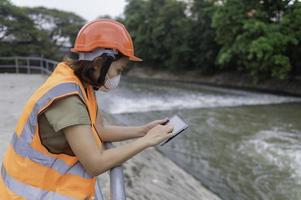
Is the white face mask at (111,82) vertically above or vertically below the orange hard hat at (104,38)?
below

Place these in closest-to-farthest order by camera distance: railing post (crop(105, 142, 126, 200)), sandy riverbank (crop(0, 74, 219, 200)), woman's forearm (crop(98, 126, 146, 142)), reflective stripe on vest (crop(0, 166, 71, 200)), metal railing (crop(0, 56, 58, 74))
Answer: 1. railing post (crop(105, 142, 126, 200))
2. reflective stripe on vest (crop(0, 166, 71, 200))
3. woman's forearm (crop(98, 126, 146, 142))
4. sandy riverbank (crop(0, 74, 219, 200))
5. metal railing (crop(0, 56, 58, 74))

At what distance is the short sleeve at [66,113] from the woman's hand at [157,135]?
9.4 inches

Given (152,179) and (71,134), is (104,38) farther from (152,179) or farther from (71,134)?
(152,179)

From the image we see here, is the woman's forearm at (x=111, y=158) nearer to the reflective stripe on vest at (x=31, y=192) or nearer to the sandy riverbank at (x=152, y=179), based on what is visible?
the reflective stripe on vest at (x=31, y=192)

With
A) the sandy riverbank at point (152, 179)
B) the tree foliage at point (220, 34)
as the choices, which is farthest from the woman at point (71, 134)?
the tree foliage at point (220, 34)

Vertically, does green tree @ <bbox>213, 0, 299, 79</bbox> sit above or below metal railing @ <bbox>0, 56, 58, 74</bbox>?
above

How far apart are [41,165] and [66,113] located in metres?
0.23

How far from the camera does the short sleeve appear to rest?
1.38 metres

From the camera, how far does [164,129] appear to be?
157cm

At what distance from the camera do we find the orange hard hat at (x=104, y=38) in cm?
155

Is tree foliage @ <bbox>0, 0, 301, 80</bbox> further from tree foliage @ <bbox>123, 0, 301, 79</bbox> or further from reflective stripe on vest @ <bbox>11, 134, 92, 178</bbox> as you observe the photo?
reflective stripe on vest @ <bbox>11, 134, 92, 178</bbox>

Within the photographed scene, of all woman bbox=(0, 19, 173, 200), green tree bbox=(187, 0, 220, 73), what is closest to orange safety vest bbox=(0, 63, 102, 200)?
woman bbox=(0, 19, 173, 200)

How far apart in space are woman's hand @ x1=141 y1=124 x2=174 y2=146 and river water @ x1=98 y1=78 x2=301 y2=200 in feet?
17.3

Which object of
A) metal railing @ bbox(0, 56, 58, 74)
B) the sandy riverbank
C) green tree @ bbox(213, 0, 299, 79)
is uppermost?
green tree @ bbox(213, 0, 299, 79)
